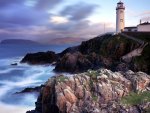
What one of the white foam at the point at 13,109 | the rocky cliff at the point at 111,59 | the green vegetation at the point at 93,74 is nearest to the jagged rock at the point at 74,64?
the rocky cliff at the point at 111,59

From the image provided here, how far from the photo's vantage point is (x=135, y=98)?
22328 mm

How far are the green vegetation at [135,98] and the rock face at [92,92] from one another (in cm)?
32

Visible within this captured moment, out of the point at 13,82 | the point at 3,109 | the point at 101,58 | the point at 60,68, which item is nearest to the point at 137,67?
the point at 101,58

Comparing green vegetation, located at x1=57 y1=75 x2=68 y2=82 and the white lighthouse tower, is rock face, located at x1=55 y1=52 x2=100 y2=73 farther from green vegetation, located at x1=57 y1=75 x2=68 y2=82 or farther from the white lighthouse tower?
green vegetation, located at x1=57 y1=75 x2=68 y2=82

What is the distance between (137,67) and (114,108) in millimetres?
26007

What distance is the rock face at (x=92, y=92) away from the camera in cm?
2144

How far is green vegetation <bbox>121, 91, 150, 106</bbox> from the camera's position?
2181cm

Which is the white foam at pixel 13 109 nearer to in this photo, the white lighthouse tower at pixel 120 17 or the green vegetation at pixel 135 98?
the green vegetation at pixel 135 98

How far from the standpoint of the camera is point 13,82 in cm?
4831

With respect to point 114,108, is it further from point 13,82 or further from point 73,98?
point 13,82

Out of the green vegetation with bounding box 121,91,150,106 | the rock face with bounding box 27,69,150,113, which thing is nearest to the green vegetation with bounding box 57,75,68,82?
the rock face with bounding box 27,69,150,113

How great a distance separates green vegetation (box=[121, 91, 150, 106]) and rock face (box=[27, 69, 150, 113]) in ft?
1.04

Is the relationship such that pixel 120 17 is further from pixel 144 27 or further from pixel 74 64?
pixel 74 64

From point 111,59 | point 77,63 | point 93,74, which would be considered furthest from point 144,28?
point 93,74
